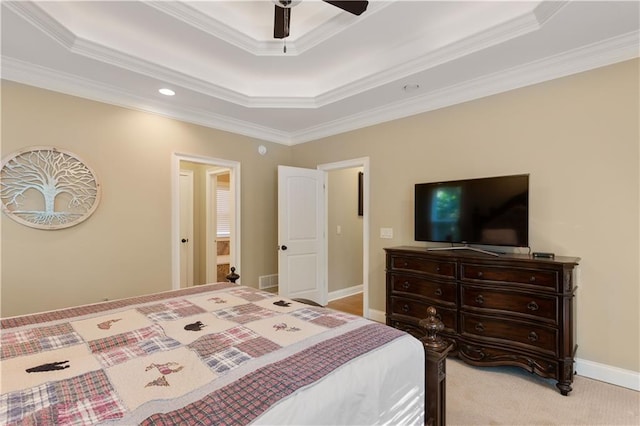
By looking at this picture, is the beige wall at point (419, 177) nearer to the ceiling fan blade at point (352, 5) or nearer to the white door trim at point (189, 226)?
the white door trim at point (189, 226)

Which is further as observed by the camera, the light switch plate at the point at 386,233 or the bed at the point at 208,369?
the light switch plate at the point at 386,233

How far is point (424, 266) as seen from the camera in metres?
2.99

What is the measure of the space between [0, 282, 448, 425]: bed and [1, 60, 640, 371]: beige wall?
1.37 meters

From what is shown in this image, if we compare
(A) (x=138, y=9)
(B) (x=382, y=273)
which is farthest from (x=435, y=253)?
(A) (x=138, y=9)

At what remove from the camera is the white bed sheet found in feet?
3.18

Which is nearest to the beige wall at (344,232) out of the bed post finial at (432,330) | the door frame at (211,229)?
the door frame at (211,229)

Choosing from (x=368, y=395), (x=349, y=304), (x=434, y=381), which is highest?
(x=368, y=395)

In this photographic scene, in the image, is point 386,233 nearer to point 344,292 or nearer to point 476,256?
point 476,256

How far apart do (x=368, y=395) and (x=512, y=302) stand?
190 centimetres

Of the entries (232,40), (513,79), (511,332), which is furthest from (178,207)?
(513,79)

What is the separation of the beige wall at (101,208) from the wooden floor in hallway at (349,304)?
238 cm

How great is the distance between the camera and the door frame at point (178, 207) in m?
3.59

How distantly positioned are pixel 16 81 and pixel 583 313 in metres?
5.22

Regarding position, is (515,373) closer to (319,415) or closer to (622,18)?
(319,415)
